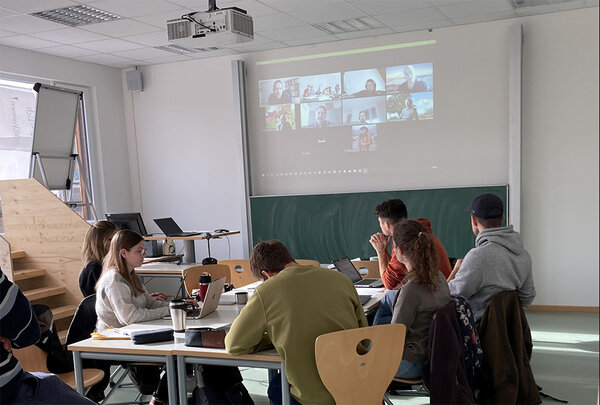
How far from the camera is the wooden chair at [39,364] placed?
2795mm

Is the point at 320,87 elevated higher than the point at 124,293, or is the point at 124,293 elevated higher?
the point at 320,87

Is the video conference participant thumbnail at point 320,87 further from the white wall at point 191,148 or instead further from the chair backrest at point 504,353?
the chair backrest at point 504,353

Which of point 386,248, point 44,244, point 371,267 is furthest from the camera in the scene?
point 44,244

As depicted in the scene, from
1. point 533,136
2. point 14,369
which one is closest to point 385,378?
point 14,369

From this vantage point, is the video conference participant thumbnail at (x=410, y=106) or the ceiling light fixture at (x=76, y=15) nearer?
the ceiling light fixture at (x=76, y=15)

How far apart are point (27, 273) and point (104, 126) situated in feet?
8.50

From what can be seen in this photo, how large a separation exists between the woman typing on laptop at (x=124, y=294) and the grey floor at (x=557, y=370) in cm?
95

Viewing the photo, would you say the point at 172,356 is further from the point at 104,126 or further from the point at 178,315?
the point at 104,126

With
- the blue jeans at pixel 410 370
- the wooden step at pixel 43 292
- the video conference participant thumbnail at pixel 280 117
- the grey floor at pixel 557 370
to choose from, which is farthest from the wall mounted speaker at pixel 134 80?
the blue jeans at pixel 410 370

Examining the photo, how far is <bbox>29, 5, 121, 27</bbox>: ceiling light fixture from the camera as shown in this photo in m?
4.63

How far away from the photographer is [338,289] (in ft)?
7.54

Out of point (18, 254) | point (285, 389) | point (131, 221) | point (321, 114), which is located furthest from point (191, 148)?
point (285, 389)

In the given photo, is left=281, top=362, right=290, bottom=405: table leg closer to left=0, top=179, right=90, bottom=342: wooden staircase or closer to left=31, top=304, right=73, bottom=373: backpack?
left=31, top=304, right=73, bottom=373: backpack

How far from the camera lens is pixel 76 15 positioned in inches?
189
